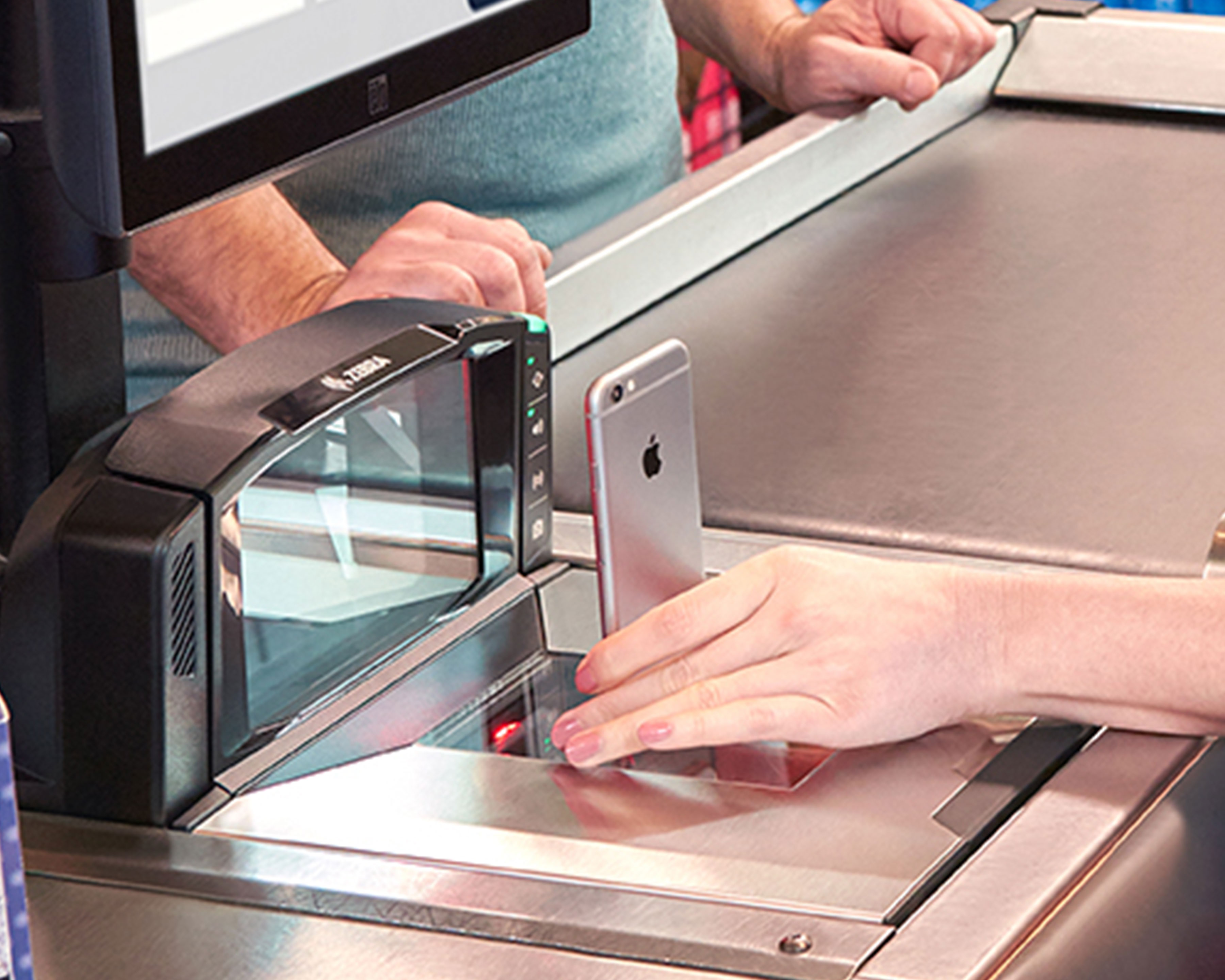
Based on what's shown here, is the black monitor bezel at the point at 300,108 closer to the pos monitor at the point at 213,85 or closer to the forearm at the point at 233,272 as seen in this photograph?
the pos monitor at the point at 213,85

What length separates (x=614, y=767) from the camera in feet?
2.70

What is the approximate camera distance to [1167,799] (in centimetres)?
78

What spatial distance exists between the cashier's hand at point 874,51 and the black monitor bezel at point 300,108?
0.71m

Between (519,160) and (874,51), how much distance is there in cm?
37

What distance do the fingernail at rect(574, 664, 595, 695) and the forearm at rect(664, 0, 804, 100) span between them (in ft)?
3.79

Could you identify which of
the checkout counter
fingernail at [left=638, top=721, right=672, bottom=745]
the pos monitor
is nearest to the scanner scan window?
the pos monitor

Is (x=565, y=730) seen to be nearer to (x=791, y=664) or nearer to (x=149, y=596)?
(x=791, y=664)

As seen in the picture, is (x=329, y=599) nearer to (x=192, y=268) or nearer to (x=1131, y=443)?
(x=192, y=268)

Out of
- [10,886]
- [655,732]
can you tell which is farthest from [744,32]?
[10,886]

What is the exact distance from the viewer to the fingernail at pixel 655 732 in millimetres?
809

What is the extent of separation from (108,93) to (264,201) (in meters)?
0.54

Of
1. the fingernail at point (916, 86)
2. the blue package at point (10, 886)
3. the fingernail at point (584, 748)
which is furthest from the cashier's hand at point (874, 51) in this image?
the blue package at point (10, 886)

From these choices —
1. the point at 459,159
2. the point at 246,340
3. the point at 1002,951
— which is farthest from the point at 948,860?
the point at 459,159

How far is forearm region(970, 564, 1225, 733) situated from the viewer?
2.72 ft
